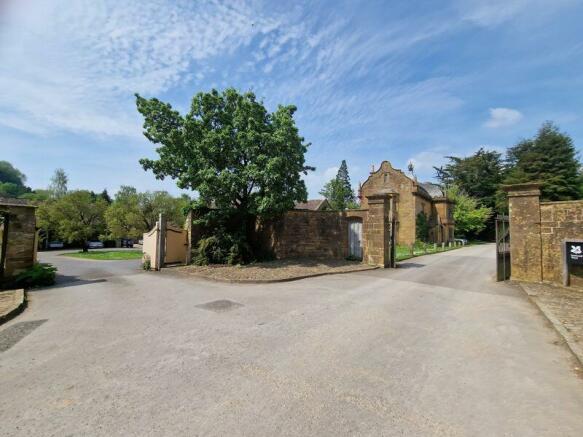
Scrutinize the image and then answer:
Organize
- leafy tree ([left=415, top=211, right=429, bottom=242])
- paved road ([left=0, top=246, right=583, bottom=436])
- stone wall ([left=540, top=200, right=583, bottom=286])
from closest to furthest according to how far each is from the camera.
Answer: paved road ([left=0, top=246, right=583, bottom=436]) < stone wall ([left=540, top=200, right=583, bottom=286]) < leafy tree ([left=415, top=211, right=429, bottom=242])

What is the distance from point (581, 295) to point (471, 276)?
13.3ft

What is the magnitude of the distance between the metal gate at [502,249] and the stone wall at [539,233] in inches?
12.6

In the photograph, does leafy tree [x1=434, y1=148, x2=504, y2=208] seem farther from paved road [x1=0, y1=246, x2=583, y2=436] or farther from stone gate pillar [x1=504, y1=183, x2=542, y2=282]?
paved road [x1=0, y1=246, x2=583, y2=436]

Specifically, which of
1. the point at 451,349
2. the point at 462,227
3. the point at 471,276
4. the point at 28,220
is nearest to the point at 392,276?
the point at 471,276

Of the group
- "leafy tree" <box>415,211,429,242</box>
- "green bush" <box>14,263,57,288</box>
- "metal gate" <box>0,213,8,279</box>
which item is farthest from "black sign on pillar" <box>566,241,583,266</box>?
"leafy tree" <box>415,211,429,242</box>

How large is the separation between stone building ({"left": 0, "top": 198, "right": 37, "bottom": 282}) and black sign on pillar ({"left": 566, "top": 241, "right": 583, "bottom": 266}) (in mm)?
17880

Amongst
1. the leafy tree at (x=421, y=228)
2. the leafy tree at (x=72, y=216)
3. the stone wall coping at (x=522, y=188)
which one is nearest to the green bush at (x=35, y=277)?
the stone wall coping at (x=522, y=188)

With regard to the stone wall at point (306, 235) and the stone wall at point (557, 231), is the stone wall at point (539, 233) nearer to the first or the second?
the stone wall at point (557, 231)

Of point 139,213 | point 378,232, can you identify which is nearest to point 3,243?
point 378,232

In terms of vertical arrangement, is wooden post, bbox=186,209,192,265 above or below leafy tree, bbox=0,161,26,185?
below

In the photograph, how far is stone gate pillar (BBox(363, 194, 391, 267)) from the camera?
14.4 m

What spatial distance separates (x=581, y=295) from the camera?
27.5 feet

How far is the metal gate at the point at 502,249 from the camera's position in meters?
10.7

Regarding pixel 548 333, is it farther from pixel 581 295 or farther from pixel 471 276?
pixel 471 276
